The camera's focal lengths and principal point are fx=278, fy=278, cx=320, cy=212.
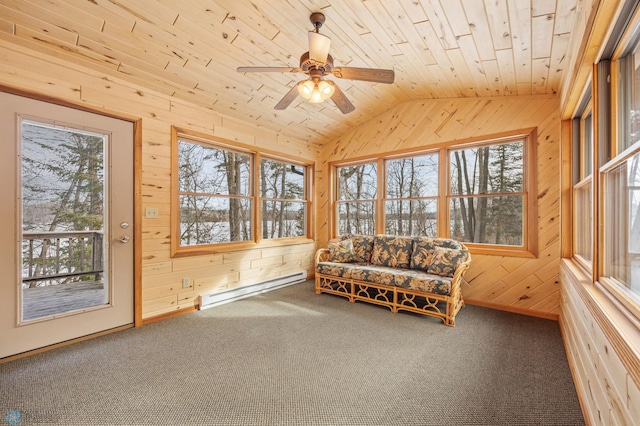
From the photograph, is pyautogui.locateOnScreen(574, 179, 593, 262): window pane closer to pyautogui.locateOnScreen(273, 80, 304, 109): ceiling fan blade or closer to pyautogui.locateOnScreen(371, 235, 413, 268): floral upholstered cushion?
pyautogui.locateOnScreen(371, 235, 413, 268): floral upholstered cushion

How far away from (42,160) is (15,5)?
1148mm

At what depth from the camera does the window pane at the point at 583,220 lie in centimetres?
231

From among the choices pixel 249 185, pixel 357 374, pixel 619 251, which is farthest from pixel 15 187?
pixel 619 251

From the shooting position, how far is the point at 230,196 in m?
4.00

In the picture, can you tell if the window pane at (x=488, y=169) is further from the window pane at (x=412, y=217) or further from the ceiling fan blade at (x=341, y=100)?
the ceiling fan blade at (x=341, y=100)

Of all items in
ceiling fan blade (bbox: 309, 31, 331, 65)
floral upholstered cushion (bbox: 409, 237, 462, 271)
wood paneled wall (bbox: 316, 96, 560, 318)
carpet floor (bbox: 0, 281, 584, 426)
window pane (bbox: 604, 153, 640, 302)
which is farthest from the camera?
floral upholstered cushion (bbox: 409, 237, 462, 271)

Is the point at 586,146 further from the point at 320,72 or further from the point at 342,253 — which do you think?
the point at 342,253

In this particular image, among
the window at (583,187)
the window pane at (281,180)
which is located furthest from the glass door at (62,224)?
the window at (583,187)

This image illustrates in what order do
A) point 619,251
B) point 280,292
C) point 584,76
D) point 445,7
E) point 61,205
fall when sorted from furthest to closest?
point 280,292 → point 61,205 → point 445,7 → point 584,76 → point 619,251

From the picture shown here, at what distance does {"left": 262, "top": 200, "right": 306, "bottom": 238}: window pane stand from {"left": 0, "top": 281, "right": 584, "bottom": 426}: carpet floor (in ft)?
5.92

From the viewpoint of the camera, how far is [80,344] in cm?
255

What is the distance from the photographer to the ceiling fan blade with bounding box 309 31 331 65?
1941 mm

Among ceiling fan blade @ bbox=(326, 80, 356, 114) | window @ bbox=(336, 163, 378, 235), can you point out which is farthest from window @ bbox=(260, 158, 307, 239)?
ceiling fan blade @ bbox=(326, 80, 356, 114)

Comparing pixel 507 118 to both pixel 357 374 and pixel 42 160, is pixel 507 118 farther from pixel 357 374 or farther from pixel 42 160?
pixel 42 160
